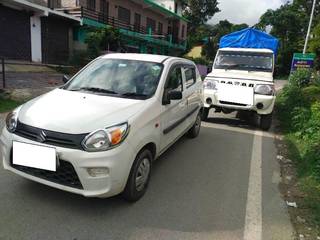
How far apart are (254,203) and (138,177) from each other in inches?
60.5

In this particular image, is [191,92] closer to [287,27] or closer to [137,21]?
[137,21]

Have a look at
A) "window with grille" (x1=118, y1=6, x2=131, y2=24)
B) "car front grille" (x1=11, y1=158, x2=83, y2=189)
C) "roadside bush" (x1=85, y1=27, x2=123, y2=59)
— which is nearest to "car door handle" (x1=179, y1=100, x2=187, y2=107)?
"car front grille" (x1=11, y1=158, x2=83, y2=189)

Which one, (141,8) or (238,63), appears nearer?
(238,63)

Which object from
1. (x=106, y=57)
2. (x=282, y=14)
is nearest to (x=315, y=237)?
(x=106, y=57)

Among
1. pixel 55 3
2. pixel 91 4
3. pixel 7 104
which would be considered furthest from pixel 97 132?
pixel 91 4

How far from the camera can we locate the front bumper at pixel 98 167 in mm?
3186

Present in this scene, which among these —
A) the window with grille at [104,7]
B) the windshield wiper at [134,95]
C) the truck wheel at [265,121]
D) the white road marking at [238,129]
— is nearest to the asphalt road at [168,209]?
the windshield wiper at [134,95]

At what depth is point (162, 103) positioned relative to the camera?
434 cm

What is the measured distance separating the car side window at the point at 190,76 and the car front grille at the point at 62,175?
9.94ft

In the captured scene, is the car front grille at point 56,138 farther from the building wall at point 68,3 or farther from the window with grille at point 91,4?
the window with grille at point 91,4

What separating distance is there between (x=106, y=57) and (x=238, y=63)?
17.7ft

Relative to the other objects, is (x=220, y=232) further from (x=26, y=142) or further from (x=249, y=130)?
(x=249, y=130)

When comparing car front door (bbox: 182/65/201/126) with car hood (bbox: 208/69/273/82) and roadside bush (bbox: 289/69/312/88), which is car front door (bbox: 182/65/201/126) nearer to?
car hood (bbox: 208/69/273/82)

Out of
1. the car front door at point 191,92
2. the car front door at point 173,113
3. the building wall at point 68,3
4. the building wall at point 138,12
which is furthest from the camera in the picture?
the building wall at point 138,12
